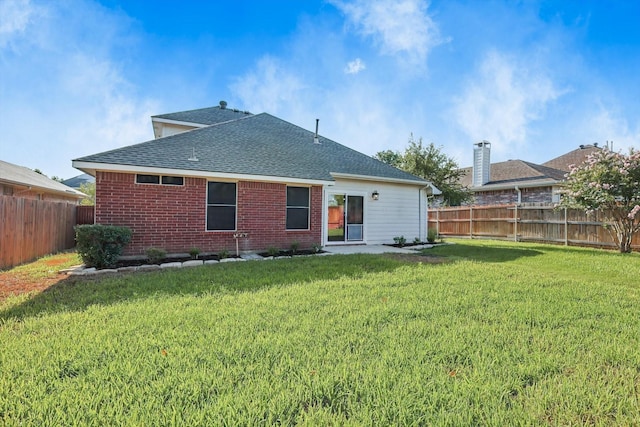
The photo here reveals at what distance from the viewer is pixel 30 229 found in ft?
29.6

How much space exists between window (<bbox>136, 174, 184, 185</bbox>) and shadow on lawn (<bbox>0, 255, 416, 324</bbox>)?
117 inches

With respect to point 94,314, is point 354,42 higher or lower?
higher

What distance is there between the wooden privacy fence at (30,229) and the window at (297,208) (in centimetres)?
737

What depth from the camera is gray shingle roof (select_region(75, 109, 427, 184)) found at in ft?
29.2

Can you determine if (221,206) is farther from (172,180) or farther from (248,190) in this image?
(172,180)

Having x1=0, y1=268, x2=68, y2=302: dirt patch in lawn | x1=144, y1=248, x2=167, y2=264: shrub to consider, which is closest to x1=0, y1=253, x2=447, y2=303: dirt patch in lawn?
x1=0, y1=268, x2=68, y2=302: dirt patch in lawn

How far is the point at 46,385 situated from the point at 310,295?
3.22 m

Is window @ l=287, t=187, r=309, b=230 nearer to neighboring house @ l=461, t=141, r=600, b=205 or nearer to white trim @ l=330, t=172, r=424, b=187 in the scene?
white trim @ l=330, t=172, r=424, b=187

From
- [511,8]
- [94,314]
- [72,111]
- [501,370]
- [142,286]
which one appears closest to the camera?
[501,370]

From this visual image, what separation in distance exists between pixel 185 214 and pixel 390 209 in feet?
26.6

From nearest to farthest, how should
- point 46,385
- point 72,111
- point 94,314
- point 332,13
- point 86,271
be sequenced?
1. point 46,385
2. point 94,314
3. point 86,271
4. point 332,13
5. point 72,111

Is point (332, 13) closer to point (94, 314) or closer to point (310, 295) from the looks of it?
point (310, 295)

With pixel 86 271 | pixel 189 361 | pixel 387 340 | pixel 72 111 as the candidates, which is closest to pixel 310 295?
pixel 387 340

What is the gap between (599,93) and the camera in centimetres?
1416
